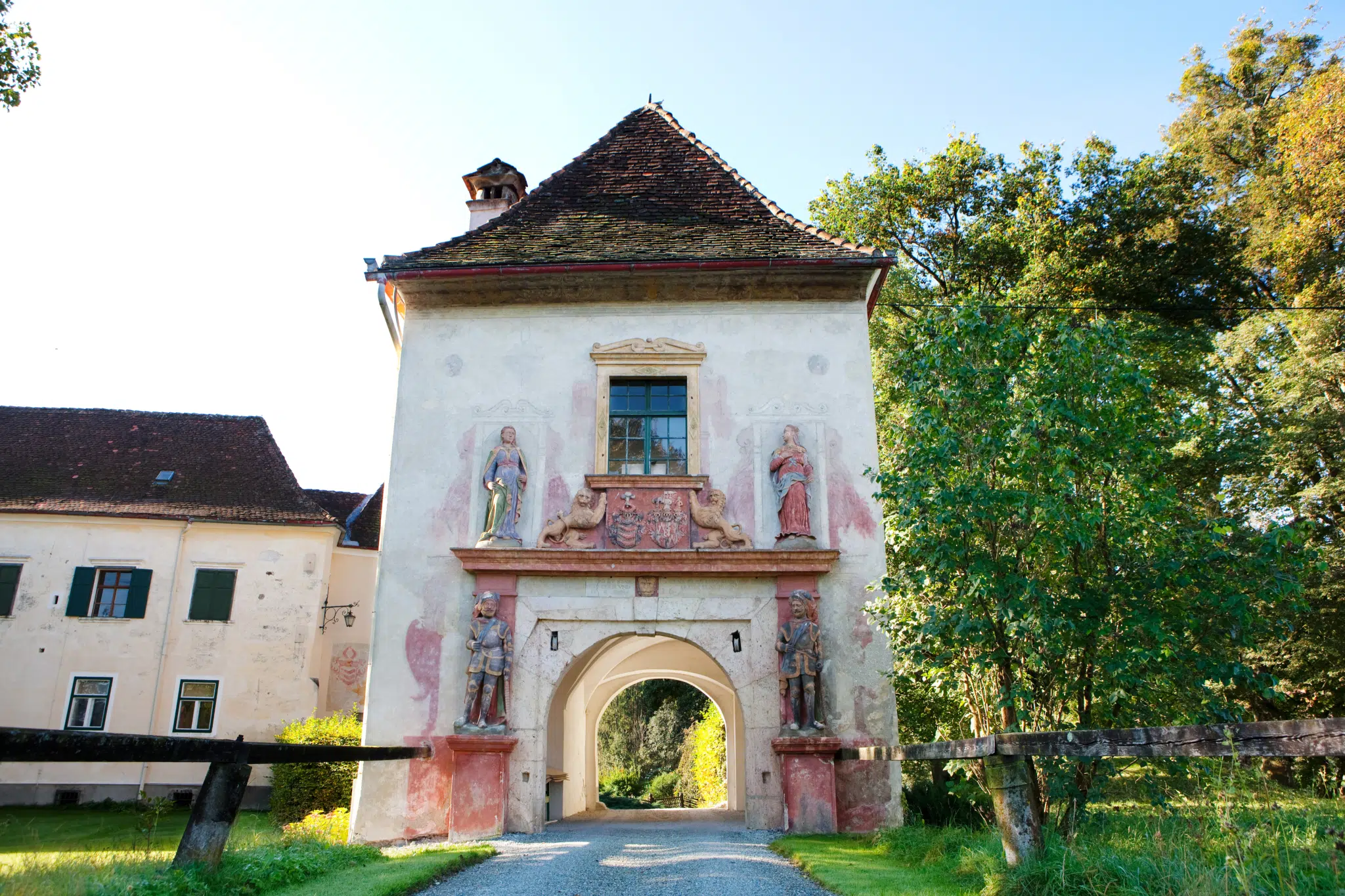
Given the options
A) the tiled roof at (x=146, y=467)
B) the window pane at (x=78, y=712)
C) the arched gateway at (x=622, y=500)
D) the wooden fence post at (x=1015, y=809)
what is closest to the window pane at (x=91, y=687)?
the window pane at (x=78, y=712)

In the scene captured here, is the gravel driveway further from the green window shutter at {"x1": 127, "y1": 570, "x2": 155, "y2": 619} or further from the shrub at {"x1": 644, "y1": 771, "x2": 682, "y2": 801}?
the shrub at {"x1": 644, "y1": 771, "x2": 682, "y2": 801}

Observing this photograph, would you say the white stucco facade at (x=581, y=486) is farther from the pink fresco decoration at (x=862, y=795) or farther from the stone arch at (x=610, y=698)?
the stone arch at (x=610, y=698)

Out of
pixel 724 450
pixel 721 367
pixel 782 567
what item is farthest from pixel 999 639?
pixel 721 367

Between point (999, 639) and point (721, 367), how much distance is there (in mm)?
5634

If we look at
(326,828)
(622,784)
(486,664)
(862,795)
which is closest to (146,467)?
(326,828)

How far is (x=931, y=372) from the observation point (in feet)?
30.3

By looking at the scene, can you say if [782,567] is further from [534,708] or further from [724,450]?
[534,708]

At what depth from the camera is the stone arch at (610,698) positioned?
549 inches

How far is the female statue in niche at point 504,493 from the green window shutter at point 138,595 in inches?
510

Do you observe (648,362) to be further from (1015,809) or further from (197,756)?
(197,756)

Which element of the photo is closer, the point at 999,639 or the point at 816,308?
the point at 999,639

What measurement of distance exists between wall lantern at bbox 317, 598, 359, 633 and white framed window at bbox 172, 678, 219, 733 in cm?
260

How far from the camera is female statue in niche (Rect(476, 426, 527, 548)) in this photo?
11.5 metres

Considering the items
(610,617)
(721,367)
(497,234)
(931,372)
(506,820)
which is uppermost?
(497,234)
